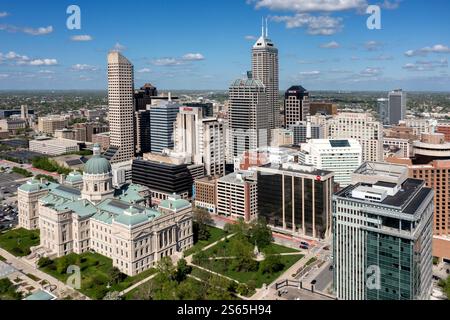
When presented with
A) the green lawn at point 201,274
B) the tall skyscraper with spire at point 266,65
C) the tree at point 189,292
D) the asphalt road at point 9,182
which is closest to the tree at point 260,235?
the green lawn at point 201,274

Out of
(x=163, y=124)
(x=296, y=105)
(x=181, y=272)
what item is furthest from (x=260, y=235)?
(x=296, y=105)

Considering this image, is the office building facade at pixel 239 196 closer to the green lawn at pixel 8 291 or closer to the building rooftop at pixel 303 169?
the building rooftop at pixel 303 169

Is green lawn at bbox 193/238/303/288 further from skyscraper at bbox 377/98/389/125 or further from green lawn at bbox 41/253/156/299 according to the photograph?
skyscraper at bbox 377/98/389/125

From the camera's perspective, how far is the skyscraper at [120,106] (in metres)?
92.1

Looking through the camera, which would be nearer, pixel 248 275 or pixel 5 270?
pixel 248 275

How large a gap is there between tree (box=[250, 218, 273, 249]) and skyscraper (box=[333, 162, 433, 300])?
1393cm

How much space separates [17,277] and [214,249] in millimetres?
21363

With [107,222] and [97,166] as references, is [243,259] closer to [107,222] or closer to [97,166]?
[107,222]

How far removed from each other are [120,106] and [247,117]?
28.5m

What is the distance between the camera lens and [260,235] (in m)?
50.6

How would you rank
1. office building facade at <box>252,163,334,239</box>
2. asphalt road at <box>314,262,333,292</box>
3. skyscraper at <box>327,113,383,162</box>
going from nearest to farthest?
asphalt road at <box>314,262,333,292</box> < office building facade at <box>252,163,334,239</box> < skyscraper at <box>327,113,383,162</box>

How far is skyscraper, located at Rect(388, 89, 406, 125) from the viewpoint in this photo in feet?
444

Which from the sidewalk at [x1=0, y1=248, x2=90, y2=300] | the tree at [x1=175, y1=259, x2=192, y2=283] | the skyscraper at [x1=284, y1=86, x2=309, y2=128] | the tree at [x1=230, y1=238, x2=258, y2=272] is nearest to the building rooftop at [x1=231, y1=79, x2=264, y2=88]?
the skyscraper at [x1=284, y1=86, x2=309, y2=128]

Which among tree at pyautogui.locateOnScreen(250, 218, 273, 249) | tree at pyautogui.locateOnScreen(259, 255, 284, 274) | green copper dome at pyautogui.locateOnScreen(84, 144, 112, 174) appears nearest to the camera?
tree at pyautogui.locateOnScreen(259, 255, 284, 274)
